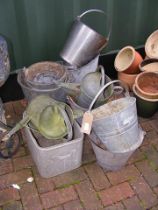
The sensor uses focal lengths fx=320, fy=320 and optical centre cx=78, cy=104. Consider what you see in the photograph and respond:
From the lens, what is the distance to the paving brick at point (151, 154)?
2.66 meters

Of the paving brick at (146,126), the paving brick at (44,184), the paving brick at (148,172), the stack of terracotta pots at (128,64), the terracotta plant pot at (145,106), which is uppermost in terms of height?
the stack of terracotta pots at (128,64)

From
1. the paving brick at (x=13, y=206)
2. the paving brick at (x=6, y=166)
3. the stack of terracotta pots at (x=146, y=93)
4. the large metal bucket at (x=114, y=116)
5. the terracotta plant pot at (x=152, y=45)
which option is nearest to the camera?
the large metal bucket at (x=114, y=116)

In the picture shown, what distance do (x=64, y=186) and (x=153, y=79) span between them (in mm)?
1316

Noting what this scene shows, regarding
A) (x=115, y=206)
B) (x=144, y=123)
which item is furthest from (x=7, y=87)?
(x=115, y=206)

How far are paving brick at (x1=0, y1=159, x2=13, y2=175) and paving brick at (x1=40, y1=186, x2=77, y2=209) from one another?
0.39 m

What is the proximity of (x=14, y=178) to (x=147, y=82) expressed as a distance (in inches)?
59.5

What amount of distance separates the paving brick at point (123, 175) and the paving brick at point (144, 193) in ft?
0.17

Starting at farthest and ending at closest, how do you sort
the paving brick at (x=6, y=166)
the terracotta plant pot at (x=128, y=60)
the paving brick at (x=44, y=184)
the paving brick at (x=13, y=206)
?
the terracotta plant pot at (x=128, y=60), the paving brick at (x=6, y=166), the paving brick at (x=44, y=184), the paving brick at (x=13, y=206)

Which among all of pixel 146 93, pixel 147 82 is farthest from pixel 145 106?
pixel 147 82

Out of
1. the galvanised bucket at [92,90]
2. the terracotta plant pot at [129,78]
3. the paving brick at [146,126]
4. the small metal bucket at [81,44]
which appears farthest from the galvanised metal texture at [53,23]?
the paving brick at [146,126]

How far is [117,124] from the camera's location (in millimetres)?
2268

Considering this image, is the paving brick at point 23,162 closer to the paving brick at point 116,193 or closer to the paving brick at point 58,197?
the paving brick at point 58,197

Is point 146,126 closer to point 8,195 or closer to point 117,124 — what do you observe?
point 117,124

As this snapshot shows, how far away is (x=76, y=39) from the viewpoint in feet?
9.45
